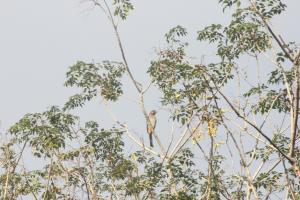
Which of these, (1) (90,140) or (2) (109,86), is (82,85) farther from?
(1) (90,140)

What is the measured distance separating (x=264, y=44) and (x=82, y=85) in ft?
15.2

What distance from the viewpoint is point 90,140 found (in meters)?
11.3

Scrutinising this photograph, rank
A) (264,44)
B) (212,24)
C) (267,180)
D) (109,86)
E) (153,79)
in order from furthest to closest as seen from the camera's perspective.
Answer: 1. (109,86)
2. (153,79)
3. (212,24)
4. (264,44)
5. (267,180)

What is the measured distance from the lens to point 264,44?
954 centimetres

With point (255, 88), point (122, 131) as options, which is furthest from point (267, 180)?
point (122, 131)

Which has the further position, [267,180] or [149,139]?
[149,139]

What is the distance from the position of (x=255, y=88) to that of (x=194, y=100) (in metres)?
1.26

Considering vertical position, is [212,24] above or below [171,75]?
above

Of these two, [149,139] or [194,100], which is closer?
[194,100]

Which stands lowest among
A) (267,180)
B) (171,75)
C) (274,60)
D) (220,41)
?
(267,180)

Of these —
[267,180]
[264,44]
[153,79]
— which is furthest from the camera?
[153,79]

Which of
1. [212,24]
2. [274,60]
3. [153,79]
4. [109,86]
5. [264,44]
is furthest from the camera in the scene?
[109,86]

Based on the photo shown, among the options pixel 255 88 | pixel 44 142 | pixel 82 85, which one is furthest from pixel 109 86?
pixel 255 88

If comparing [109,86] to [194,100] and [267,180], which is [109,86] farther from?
[267,180]
